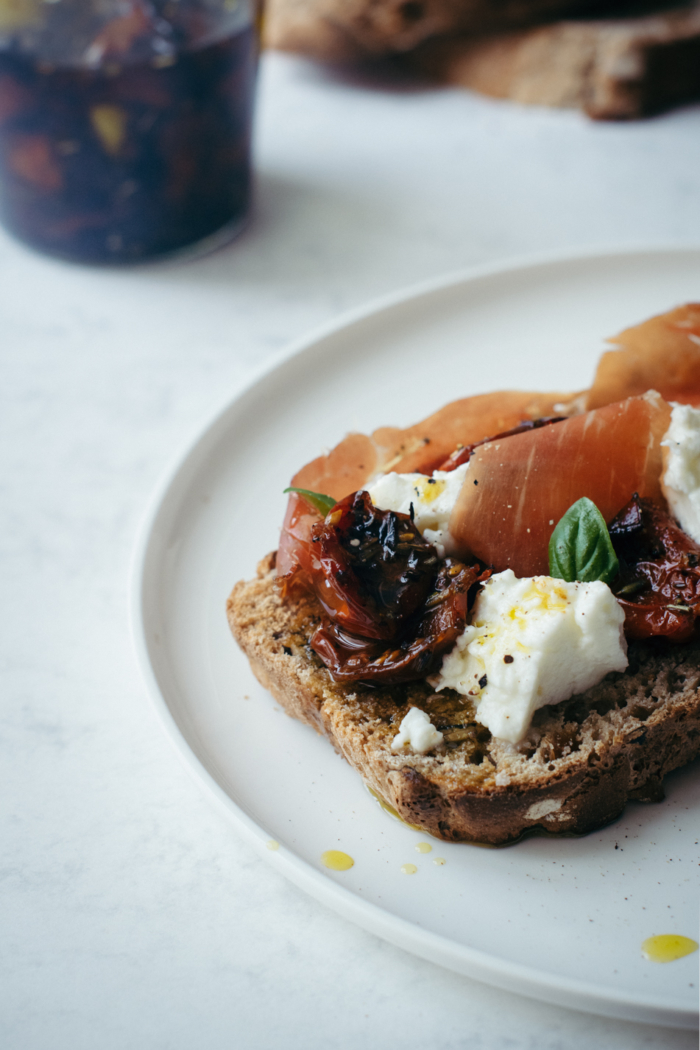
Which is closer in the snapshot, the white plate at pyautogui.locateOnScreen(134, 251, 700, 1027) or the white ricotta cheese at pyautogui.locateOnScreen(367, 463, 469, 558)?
the white plate at pyautogui.locateOnScreen(134, 251, 700, 1027)

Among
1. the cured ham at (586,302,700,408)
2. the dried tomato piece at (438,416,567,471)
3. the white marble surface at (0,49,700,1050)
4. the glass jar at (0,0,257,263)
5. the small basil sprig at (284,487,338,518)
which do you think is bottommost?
the white marble surface at (0,49,700,1050)

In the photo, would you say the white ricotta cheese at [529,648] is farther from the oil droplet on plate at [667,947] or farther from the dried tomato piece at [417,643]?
the oil droplet on plate at [667,947]

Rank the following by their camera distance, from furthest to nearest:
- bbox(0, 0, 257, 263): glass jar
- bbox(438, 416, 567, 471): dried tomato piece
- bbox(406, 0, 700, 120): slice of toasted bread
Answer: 1. bbox(406, 0, 700, 120): slice of toasted bread
2. bbox(0, 0, 257, 263): glass jar
3. bbox(438, 416, 567, 471): dried tomato piece

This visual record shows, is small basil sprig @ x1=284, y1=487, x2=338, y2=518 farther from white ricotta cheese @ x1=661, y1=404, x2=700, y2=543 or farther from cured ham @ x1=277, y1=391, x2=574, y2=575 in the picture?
white ricotta cheese @ x1=661, y1=404, x2=700, y2=543

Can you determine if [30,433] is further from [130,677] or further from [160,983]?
[160,983]

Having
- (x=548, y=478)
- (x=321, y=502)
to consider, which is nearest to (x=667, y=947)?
(x=548, y=478)

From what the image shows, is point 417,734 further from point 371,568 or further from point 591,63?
point 591,63

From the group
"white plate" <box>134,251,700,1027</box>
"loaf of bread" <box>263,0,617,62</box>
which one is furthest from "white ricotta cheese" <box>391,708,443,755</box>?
"loaf of bread" <box>263,0,617,62</box>

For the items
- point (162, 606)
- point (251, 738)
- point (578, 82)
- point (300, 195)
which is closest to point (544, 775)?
point (251, 738)

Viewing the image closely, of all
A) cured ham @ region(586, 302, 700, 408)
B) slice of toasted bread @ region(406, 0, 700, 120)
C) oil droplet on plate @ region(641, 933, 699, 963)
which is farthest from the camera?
slice of toasted bread @ region(406, 0, 700, 120)
